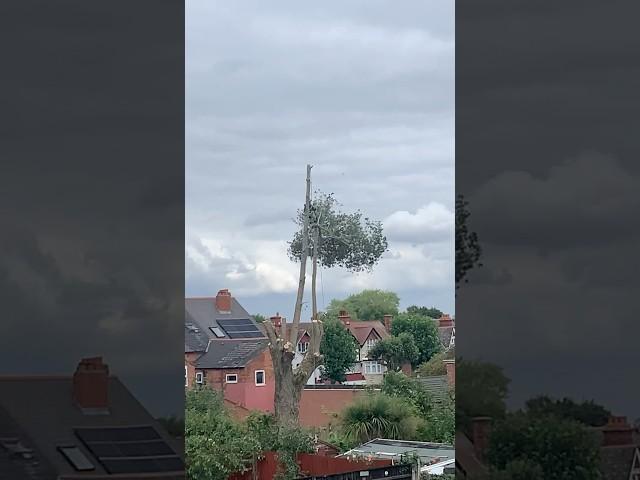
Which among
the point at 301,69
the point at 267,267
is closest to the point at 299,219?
the point at 267,267

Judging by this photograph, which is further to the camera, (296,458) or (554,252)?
(296,458)

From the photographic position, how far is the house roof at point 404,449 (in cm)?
484

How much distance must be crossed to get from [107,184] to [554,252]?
126 cm

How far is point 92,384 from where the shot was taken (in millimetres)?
2332

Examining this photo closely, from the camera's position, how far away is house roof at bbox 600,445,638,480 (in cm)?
231

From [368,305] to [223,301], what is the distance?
87 centimetres

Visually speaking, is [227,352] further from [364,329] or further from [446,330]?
[446,330]

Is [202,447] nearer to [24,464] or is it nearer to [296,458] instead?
[296,458]

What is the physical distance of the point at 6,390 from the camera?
90.4 inches

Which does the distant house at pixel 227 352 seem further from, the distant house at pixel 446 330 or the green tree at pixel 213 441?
the distant house at pixel 446 330

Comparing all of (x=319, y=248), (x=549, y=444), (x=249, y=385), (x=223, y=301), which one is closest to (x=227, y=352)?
(x=249, y=385)

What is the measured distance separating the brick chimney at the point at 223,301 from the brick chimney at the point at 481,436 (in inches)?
102

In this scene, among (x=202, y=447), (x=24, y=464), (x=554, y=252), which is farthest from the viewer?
Answer: (x=202, y=447)

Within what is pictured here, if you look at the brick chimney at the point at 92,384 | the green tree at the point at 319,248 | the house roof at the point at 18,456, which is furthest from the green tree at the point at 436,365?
the house roof at the point at 18,456
